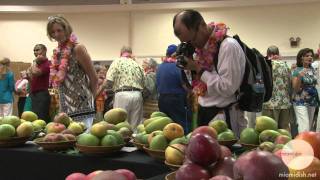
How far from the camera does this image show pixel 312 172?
101 cm

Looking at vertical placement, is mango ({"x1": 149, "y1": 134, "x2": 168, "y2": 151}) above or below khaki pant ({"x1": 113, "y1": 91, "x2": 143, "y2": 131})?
above

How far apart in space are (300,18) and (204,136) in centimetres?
900

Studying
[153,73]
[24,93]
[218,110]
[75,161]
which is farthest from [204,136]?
[24,93]

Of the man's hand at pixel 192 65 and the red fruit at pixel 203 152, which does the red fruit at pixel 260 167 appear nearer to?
the red fruit at pixel 203 152

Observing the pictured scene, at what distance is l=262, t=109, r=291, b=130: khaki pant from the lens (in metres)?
5.70

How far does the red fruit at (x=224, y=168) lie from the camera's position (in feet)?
3.66

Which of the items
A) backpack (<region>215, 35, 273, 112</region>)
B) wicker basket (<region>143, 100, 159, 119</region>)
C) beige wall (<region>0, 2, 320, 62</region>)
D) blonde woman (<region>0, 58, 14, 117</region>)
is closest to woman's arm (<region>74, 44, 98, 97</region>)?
backpack (<region>215, 35, 273, 112</region>)

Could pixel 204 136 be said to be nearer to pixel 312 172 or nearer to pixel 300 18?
pixel 312 172

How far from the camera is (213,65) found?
8.77 feet

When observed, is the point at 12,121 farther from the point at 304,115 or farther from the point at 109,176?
the point at 304,115

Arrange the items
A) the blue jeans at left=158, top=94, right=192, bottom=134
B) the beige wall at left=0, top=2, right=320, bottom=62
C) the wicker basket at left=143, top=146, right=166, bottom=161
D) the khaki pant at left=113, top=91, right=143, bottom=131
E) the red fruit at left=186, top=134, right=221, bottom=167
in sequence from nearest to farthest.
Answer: the red fruit at left=186, top=134, right=221, bottom=167, the wicker basket at left=143, top=146, right=166, bottom=161, the blue jeans at left=158, top=94, right=192, bottom=134, the khaki pant at left=113, top=91, right=143, bottom=131, the beige wall at left=0, top=2, right=320, bottom=62

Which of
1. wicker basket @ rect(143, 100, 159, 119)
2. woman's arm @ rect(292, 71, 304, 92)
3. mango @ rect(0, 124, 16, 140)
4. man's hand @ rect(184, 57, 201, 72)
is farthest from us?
wicker basket @ rect(143, 100, 159, 119)

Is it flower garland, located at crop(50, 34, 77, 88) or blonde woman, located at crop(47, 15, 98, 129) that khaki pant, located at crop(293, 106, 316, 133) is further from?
flower garland, located at crop(50, 34, 77, 88)

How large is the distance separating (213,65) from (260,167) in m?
1.77
